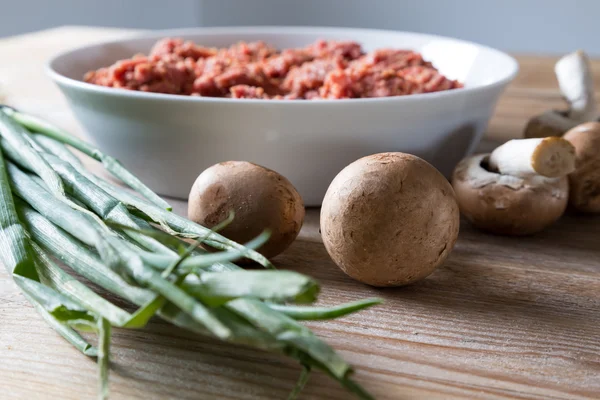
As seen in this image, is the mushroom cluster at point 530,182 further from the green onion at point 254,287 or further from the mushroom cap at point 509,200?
the green onion at point 254,287

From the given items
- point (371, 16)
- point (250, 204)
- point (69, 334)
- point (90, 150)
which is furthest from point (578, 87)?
point (371, 16)

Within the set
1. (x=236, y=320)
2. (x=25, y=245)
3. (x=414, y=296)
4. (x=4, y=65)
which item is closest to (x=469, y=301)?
(x=414, y=296)

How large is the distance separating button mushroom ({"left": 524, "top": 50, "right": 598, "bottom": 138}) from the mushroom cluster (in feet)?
0.41

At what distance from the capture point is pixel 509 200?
1.09m

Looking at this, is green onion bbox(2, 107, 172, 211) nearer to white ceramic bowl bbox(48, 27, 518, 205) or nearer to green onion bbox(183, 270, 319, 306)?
white ceramic bowl bbox(48, 27, 518, 205)

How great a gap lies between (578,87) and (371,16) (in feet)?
14.2

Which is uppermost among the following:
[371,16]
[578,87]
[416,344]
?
[578,87]

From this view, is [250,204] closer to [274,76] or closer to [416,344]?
[416,344]

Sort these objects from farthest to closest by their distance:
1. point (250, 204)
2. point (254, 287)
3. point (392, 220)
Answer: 1. point (250, 204)
2. point (392, 220)
3. point (254, 287)

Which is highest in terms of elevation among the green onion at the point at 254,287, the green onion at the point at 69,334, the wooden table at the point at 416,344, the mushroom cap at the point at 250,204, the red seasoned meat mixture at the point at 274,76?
the green onion at the point at 254,287

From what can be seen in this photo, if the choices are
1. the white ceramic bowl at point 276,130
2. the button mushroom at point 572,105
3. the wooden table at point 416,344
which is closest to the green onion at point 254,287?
the wooden table at point 416,344

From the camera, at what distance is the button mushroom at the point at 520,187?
105 cm

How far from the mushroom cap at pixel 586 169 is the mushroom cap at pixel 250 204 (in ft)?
1.69

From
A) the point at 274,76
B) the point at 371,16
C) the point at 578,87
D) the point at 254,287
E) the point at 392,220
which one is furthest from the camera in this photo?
the point at 371,16
